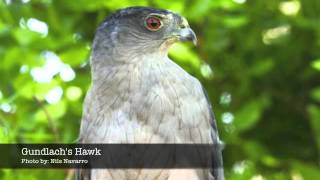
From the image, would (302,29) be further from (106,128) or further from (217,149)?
(106,128)

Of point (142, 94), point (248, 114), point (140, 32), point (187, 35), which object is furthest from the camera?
point (248, 114)

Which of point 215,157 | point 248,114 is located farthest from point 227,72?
point 215,157

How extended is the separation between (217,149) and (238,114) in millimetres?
1085

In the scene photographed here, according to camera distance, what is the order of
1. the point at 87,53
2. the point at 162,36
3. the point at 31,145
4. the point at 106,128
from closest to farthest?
the point at 106,128
the point at 162,36
the point at 31,145
the point at 87,53

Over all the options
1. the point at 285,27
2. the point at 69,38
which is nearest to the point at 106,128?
the point at 69,38

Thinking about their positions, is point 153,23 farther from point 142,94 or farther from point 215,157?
point 215,157

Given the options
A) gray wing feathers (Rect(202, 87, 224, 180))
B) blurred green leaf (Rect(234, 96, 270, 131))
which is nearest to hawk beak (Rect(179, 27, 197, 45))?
gray wing feathers (Rect(202, 87, 224, 180))

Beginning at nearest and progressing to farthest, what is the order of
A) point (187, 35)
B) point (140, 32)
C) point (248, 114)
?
1. point (187, 35)
2. point (140, 32)
3. point (248, 114)

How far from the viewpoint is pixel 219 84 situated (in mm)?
5914

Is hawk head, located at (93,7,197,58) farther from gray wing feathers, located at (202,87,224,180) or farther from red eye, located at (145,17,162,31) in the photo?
gray wing feathers, located at (202,87,224,180)

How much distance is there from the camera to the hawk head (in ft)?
14.3

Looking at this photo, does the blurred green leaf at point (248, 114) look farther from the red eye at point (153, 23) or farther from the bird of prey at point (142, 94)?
the red eye at point (153, 23)

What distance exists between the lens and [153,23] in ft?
14.5

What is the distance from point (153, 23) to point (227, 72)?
5.09 feet
